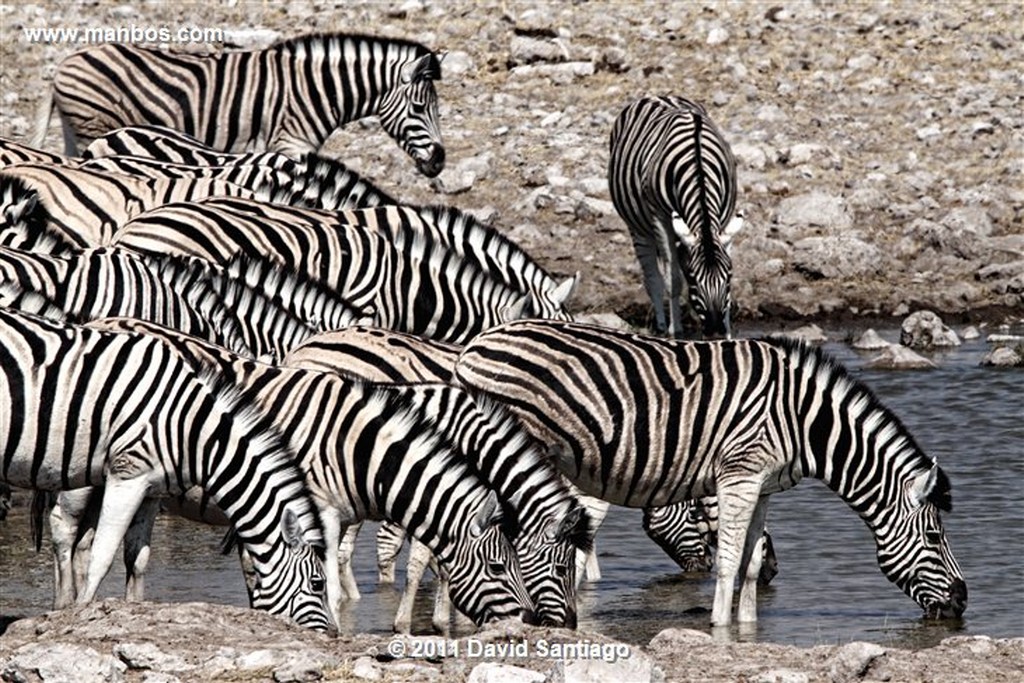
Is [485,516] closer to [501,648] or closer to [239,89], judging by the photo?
[501,648]

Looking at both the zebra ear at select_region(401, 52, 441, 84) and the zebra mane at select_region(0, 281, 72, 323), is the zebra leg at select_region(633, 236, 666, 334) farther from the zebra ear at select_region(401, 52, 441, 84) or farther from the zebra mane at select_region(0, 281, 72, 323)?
the zebra mane at select_region(0, 281, 72, 323)

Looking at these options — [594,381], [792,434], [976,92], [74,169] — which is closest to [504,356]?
[594,381]

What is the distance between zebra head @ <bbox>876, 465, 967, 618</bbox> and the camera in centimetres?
984

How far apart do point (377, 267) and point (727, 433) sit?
2.85 metres

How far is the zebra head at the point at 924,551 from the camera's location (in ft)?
32.3

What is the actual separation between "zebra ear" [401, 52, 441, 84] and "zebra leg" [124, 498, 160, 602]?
23.2ft

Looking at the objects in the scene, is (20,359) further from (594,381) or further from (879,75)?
(879,75)

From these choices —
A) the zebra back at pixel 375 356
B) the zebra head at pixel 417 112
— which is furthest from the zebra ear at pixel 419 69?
the zebra back at pixel 375 356

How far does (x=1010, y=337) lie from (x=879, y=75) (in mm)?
5261

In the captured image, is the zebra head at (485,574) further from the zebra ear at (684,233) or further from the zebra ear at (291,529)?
the zebra ear at (684,233)

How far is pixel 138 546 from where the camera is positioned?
8898 millimetres

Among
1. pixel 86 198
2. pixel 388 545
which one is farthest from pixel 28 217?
pixel 388 545

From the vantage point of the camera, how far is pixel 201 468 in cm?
833

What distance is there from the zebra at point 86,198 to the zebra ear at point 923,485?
16.0 ft
